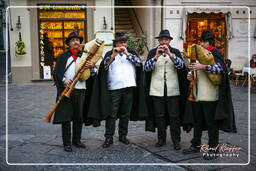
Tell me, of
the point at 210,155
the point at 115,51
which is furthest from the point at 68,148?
the point at 210,155

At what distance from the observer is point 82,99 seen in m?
6.31

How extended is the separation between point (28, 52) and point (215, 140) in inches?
471

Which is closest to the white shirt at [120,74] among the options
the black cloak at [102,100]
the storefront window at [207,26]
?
the black cloak at [102,100]

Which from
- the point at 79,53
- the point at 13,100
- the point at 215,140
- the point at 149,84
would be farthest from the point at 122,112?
the point at 13,100

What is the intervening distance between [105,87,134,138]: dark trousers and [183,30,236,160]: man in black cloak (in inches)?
49.1

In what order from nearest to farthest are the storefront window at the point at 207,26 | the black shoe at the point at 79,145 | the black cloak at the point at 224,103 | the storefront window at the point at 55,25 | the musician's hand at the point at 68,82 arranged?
1. the black cloak at the point at 224,103
2. the musician's hand at the point at 68,82
3. the black shoe at the point at 79,145
4. the storefront window at the point at 55,25
5. the storefront window at the point at 207,26

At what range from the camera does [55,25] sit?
16.6 metres

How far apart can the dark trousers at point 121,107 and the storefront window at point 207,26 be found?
444 inches

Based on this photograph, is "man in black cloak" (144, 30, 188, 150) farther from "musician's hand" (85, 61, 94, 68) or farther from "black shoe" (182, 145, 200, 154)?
"musician's hand" (85, 61, 94, 68)

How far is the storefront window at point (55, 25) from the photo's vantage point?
53.5 ft

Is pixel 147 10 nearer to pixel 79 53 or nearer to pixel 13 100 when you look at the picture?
pixel 13 100

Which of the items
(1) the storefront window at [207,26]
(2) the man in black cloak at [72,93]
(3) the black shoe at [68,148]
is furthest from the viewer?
(1) the storefront window at [207,26]

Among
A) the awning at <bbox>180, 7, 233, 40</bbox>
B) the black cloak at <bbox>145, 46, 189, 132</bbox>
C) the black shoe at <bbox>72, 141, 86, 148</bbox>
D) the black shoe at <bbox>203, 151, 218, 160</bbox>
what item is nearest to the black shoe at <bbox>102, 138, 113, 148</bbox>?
the black shoe at <bbox>72, 141, 86, 148</bbox>

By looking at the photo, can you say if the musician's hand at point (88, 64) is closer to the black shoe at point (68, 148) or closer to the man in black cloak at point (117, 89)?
the man in black cloak at point (117, 89)
